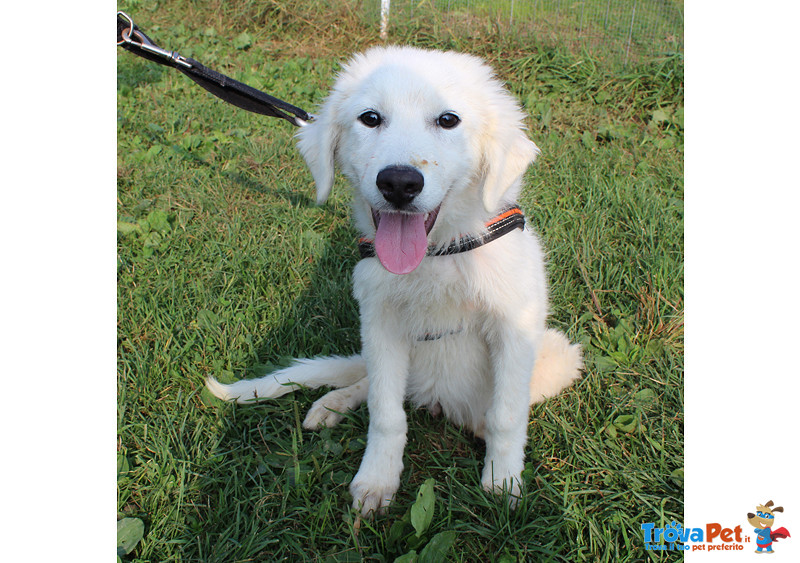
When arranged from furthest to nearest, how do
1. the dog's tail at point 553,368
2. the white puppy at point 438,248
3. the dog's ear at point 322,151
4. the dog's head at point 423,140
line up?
1. the dog's tail at point 553,368
2. the dog's ear at point 322,151
3. the white puppy at point 438,248
4. the dog's head at point 423,140

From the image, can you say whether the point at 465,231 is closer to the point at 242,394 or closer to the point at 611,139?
the point at 242,394

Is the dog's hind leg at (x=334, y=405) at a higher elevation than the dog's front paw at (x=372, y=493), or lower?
higher

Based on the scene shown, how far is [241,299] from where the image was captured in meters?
2.95

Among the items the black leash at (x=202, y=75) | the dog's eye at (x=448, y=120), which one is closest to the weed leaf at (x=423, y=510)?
the dog's eye at (x=448, y=120)

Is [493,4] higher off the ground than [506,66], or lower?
higher

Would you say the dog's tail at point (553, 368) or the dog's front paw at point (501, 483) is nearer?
the dog's front paw at point (501, 483)

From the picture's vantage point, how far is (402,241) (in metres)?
1.86

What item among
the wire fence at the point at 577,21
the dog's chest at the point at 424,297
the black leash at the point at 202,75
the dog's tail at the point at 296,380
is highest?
the wire fence at the point at 577,21

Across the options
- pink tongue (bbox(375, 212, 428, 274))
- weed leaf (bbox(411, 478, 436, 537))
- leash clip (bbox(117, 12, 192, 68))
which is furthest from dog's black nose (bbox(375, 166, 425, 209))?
leash clip (bbox(117, 12, 192, 68))

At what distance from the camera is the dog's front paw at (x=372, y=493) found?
194 cm

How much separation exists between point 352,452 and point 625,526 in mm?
1052

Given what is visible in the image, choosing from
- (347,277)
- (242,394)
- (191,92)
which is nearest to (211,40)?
(191,92)
